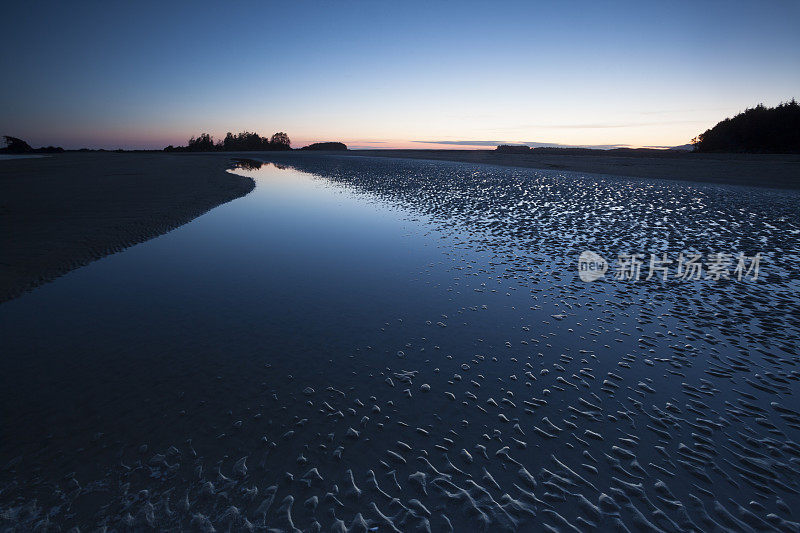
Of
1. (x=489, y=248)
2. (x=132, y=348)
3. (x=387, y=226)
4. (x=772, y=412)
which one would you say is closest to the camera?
(x=772, y=412)

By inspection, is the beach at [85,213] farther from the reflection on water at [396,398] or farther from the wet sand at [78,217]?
the reflection on water at [396,398]

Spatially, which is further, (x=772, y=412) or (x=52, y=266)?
(x=52, y=266)

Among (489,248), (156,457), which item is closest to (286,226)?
(489,248)

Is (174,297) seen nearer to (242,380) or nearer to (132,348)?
(132,348)

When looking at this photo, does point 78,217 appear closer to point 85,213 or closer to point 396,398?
point 85,213

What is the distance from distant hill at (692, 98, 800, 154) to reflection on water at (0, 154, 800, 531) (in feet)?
300

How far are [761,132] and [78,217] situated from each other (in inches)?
4486

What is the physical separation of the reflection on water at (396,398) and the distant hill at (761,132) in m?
91.5

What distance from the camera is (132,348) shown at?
799 centimetres

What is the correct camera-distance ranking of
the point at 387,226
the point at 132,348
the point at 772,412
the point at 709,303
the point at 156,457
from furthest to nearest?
the point at 387,226
the point at 709,303
the point at 132,348
the point at 772,412
the point at 156,457

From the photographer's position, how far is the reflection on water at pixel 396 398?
180 inches

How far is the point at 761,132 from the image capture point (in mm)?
78625

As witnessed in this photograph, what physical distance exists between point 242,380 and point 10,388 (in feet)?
13.3

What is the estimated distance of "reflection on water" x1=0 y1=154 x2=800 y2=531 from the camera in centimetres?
457
